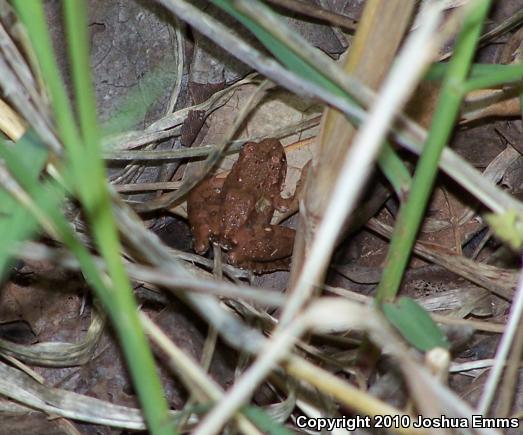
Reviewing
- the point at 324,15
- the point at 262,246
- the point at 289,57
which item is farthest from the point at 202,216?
the point at 289,57

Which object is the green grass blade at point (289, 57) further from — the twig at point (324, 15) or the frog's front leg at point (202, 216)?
the frog's front leg at point (202, 216)

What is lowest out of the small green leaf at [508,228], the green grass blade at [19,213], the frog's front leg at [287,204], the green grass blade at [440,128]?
the green grass blade at [19,213]

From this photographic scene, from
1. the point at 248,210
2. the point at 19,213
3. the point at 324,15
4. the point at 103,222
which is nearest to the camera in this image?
the point at 103,222

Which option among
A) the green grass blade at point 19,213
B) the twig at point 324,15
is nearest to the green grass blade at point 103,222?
the green grass blade at point 19,213

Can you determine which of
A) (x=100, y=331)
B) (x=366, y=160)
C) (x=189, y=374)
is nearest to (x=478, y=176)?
(x=366, y=160)

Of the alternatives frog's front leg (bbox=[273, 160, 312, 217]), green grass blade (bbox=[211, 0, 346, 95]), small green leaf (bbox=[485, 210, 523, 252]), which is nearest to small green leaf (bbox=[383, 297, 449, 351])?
small green leaf (bbox=[485, 210, 523, 252])

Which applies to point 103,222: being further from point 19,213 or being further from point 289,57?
point 289,57

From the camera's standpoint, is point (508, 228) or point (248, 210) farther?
point (248, 210)
